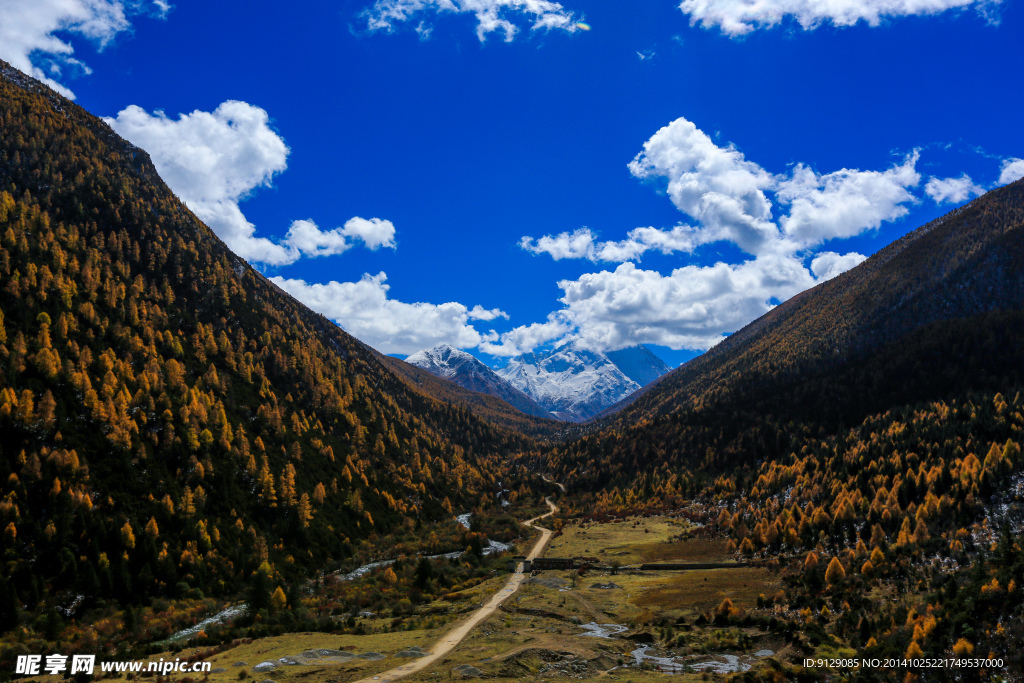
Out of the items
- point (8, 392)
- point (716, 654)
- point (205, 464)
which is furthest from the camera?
point (205, 464)

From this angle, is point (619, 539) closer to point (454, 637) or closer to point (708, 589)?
point (708, 589)

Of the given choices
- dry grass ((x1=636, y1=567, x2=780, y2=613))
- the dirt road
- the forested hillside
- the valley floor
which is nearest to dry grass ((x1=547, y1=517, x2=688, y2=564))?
dry grass ((x1=636, y1=567, x2=780, y2=613))

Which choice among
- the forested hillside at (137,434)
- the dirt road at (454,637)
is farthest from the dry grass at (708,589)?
the forested hillside at (137,434)

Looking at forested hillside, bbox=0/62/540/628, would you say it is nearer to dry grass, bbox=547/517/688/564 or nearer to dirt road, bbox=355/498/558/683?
dirt road, bbox=355/498/558/683

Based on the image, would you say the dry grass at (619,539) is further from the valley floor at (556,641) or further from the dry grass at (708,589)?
the valley floor at (556,641)

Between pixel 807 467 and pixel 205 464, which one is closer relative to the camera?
pixel 205 464

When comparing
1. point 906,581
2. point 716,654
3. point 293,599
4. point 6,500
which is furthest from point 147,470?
point 906,581

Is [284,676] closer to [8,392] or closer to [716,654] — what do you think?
[716,654]

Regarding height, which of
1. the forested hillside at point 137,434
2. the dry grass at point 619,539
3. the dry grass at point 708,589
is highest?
the forested hillside at point 137,434

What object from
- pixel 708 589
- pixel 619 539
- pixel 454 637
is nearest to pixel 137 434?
pixel 454 637
